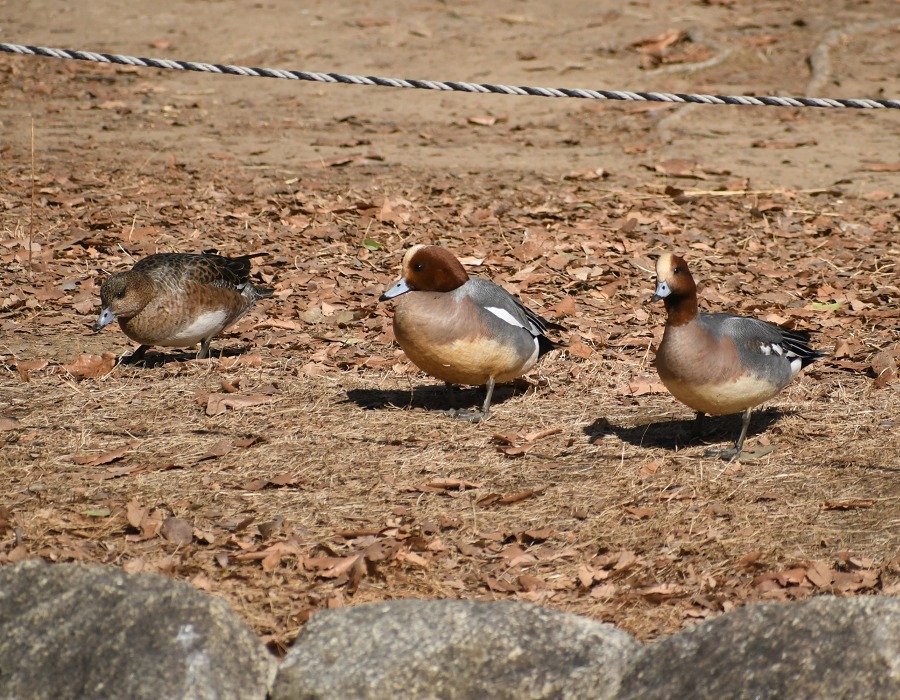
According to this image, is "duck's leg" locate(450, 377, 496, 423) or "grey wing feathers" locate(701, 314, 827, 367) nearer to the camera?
"grey wing feathers" locate(701, 314, 827, 367)

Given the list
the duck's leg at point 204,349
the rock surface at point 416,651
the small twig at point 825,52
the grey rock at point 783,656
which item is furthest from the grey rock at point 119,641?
the small twig at point 825,52

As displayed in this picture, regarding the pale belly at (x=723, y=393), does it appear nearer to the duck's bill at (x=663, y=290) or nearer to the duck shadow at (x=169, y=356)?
the duck's bill at (x=663, y=290)

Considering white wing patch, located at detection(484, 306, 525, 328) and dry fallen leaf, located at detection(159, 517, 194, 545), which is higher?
white wing patch, located at detection(484, 306, 525, 328)

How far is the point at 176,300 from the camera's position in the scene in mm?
6598

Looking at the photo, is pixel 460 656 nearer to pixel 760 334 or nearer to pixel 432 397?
pixel 760 334

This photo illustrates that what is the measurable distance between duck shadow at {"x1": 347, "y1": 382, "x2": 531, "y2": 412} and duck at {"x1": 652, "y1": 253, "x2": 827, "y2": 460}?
52.8 inches

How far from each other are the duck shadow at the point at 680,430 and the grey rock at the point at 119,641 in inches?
106

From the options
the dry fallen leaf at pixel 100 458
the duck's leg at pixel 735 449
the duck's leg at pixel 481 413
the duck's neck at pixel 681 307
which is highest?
the duck's neck at pixel 681 307

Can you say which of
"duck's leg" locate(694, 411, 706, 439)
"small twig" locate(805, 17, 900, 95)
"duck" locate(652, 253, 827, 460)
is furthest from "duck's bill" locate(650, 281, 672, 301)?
"small twig" locate(805, 17, 900, 95)

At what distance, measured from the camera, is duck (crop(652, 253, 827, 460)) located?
5.12 meters

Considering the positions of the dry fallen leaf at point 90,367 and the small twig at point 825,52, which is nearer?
the dry fallen leaf at point 90,367

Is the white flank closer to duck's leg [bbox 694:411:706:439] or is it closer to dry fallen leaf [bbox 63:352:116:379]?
dry fallen leaf [bbox 63:352:116:379]

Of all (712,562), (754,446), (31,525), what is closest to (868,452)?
(754,446)

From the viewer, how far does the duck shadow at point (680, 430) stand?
560cm
